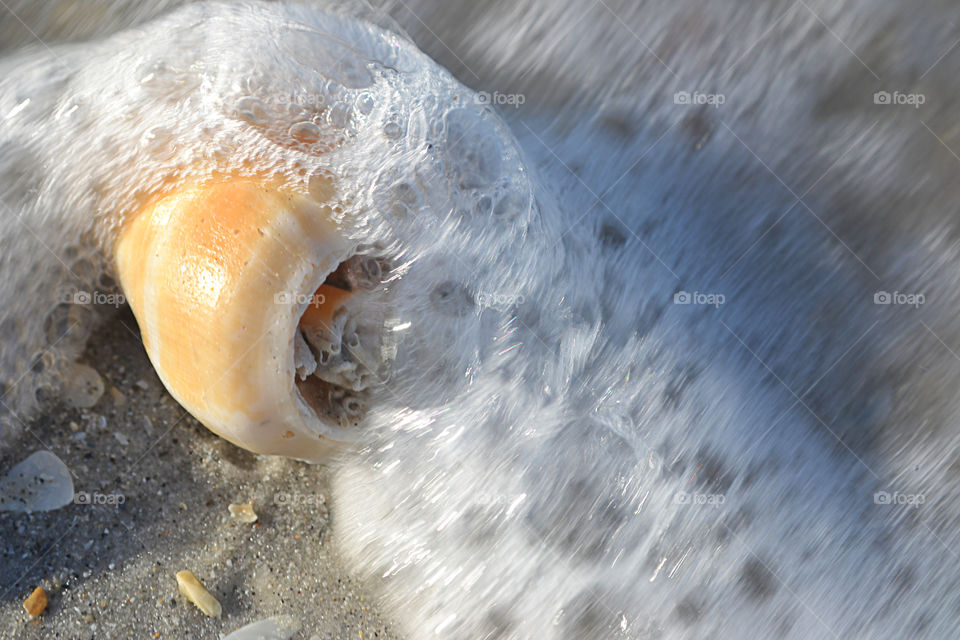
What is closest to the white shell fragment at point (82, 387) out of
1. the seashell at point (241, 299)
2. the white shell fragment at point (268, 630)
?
the seashell at point (241, 299)

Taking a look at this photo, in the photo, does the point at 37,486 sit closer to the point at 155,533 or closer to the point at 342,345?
the point at 155,533

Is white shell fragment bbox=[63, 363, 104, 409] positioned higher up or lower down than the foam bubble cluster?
lower down

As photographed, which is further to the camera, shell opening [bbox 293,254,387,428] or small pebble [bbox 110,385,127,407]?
small pebble [bbox 110,385,127,407]

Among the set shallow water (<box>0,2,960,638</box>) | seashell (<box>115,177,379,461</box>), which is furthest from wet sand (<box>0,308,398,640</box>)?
seashell (<box>115,177,379,461</box>)

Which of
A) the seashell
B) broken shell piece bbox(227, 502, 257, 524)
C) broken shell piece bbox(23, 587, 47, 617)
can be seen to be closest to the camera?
the seashell

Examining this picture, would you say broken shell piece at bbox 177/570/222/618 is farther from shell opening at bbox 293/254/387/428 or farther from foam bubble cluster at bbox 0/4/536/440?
foam bubble cluster at bbox 0/4/536/440

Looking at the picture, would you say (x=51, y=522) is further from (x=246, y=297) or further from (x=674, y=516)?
(x=674, y=516)
